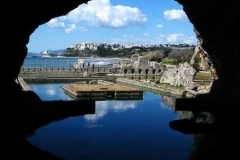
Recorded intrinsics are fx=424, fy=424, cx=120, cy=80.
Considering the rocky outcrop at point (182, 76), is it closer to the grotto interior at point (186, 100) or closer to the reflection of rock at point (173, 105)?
the reflection of rock at point (173, 105)

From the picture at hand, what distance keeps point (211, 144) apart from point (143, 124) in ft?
30.0

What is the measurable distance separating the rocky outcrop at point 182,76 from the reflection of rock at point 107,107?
11930mm

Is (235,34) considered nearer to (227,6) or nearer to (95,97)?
(227,6)

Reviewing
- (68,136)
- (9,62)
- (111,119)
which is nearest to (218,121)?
(111,119)

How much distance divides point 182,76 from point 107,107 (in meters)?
20.3

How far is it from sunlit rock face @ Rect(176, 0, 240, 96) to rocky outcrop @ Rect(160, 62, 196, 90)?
12358 millimetres

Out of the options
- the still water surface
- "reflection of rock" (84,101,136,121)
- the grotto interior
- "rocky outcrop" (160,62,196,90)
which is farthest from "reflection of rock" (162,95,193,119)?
"rocky outcrop" (160,62,196,90)

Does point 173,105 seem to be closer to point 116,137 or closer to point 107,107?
point 107,107

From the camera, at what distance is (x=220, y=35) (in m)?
40.2

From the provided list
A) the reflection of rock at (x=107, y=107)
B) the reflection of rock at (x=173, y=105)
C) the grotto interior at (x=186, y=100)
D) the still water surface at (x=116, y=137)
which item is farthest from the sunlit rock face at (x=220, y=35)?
the reflection of rock at (x=107, y=107)

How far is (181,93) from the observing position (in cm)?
5522

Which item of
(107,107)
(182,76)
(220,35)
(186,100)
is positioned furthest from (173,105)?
(182,76)

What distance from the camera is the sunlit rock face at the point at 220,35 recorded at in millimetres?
34406

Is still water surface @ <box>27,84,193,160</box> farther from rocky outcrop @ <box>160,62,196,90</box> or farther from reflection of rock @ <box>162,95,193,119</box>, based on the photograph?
rocky outcrop @ <box>160,62,196,90</box>
